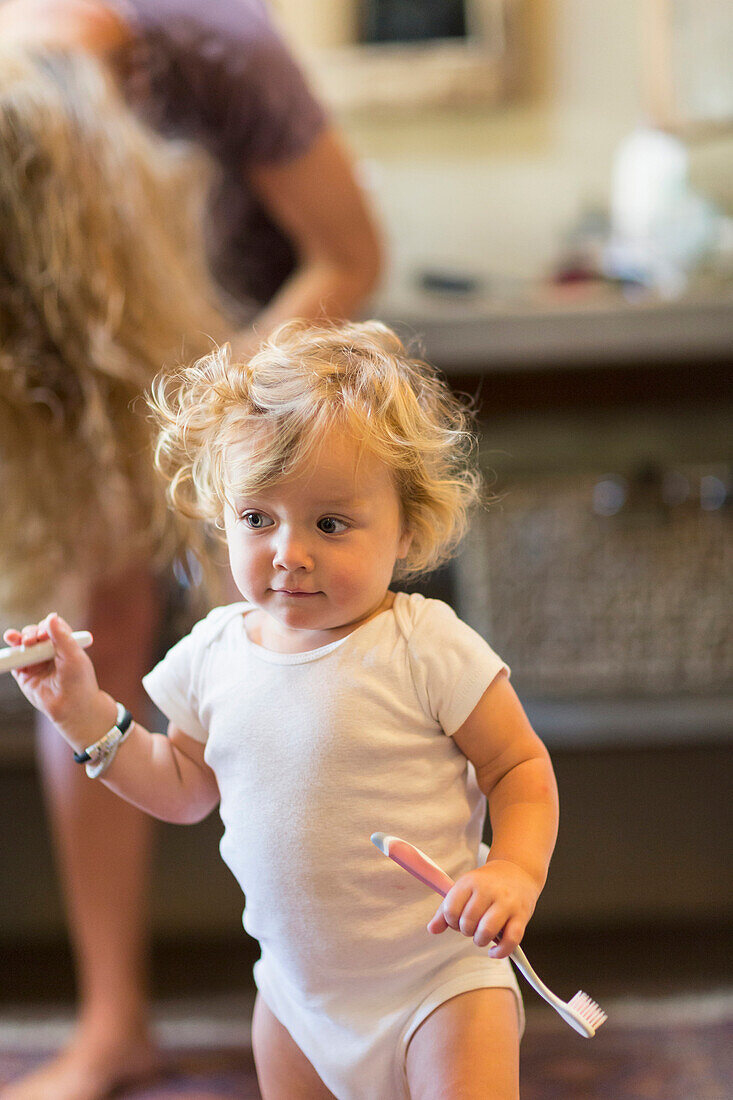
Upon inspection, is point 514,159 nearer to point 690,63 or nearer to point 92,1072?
point 690,63

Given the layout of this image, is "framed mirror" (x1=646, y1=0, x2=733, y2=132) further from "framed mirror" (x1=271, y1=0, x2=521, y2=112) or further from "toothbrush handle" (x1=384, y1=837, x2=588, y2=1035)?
"toothbrush handle" (x1=384, y1=837, x2=588, y2=1035)

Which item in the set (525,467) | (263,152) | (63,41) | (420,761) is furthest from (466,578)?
(420,761)

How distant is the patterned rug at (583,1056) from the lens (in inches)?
25.4

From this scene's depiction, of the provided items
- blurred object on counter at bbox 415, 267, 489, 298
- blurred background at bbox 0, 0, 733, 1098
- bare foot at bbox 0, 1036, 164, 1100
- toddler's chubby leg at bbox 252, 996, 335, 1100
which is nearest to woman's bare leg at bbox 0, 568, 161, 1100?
bare foot at bbox 0, 1036, 164, 1100

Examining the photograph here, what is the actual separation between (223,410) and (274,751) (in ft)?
0.43

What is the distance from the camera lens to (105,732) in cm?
43

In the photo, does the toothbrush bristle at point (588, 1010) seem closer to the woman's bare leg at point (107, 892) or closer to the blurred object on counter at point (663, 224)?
the woman's bare leg at point (107, 892)

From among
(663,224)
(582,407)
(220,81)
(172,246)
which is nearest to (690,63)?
(663,224)

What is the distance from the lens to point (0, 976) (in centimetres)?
118

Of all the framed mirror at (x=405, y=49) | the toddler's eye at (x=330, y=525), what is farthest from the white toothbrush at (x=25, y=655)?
the framed mirror at (x=405, y=49)

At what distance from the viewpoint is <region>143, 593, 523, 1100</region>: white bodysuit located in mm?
393

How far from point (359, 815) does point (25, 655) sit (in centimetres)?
14

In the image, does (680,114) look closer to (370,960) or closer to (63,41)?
(63,41)

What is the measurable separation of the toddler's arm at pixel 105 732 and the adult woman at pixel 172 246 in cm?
26
